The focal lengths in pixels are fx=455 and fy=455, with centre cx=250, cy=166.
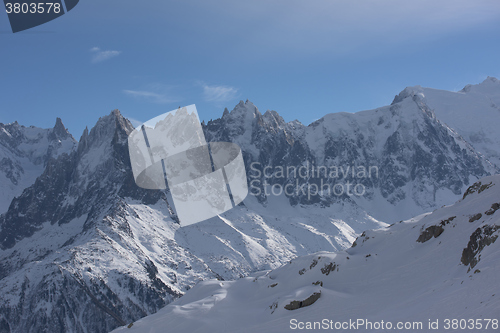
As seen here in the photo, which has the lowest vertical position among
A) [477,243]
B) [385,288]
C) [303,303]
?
[385,288]

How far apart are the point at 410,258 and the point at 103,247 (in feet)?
518

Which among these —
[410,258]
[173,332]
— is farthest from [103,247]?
[410,258]

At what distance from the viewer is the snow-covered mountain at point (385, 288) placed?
1623 inches

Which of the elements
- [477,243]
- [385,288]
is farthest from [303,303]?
[477,243]

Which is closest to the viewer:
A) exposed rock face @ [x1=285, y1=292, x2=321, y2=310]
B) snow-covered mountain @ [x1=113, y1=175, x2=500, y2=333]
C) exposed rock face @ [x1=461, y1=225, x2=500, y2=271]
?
snow-covered mountain @ [x1=113, y1=175, x2=500, y2=333]

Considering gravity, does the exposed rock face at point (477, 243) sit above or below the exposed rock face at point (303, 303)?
above

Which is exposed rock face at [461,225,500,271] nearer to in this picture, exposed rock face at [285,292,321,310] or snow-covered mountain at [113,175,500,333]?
snow-covered mountain at [113,175,500,333]

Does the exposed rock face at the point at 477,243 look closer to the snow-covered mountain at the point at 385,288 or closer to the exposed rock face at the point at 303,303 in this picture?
the snow-covered mountain at the point at 385,288

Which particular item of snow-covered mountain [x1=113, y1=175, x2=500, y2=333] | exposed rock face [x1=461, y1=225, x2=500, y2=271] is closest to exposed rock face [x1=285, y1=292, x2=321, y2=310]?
snow-covered mountain [x1=113, y1=175, x2=500, y2=333]

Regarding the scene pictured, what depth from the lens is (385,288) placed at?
55375mm

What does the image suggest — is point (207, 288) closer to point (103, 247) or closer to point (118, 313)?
point (118, 313)

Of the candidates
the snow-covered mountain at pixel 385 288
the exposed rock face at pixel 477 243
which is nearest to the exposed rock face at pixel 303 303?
the snow-covered mountain at pixel 385 288

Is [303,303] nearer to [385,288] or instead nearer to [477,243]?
[385,288]

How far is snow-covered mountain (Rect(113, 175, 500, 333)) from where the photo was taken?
4122cm
